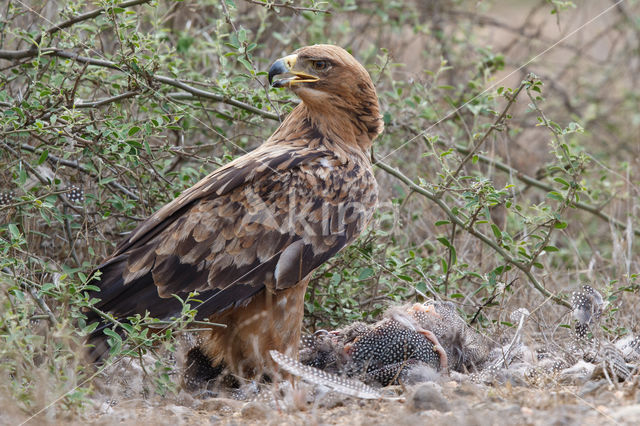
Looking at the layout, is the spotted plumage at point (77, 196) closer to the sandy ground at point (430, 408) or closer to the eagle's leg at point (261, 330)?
Answer: the eagle's leg at point (261, 330)

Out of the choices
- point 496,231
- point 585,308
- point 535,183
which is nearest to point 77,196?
point 496,231

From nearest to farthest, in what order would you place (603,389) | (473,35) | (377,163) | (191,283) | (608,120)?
1. (603,389)
2. (191,283)
3. (377,163)
4. (473,35)
5. (608,120)

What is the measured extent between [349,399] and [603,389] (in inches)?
39.5

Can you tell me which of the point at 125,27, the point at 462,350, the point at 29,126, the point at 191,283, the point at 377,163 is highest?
the point at 125,27

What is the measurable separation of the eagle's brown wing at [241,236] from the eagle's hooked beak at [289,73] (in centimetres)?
37

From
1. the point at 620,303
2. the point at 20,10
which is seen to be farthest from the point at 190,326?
the point at 620,303

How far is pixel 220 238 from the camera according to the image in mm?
3713

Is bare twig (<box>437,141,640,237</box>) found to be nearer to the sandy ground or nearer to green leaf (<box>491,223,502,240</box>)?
green leaf (<box>491,223,502,240</box>)

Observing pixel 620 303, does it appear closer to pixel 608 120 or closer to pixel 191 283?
pixel 191 283

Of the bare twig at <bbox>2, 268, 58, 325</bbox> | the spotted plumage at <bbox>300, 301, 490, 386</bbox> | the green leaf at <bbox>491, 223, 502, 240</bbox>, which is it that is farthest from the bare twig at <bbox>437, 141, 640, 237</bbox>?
the bare twig at <bbox>2, 268, 58, 325</bbox>

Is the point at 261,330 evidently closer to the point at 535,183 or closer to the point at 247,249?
the point at 247,249

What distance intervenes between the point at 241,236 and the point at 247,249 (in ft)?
0.22

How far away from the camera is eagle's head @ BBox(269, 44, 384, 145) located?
407cm

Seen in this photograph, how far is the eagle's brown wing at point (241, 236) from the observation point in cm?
363
